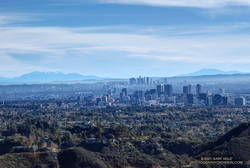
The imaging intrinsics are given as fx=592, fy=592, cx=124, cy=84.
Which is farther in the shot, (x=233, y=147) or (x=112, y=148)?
(x=112, y=148)

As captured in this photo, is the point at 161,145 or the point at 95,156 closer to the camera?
the point at 95,156

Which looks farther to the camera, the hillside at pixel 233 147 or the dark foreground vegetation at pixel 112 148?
the hillside at pixel 233 147

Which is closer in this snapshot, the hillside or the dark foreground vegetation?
the dark foreground vegetation

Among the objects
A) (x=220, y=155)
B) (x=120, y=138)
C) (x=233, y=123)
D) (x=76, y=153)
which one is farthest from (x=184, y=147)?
(x=233, y=123)

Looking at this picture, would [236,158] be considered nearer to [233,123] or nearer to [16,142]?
[16,142]

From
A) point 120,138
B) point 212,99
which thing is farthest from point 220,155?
point 212,99

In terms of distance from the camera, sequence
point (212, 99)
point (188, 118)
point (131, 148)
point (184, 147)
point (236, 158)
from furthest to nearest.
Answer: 1. point (212, 99)
2. point (188, 118)
3. point (184, 147)
4. point (131, 148)
5. point (236, 158)

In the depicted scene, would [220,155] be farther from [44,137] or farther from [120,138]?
[44,137]

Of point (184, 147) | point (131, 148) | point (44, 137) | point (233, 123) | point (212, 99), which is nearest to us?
point (131, 148)

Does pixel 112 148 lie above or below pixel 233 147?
below
